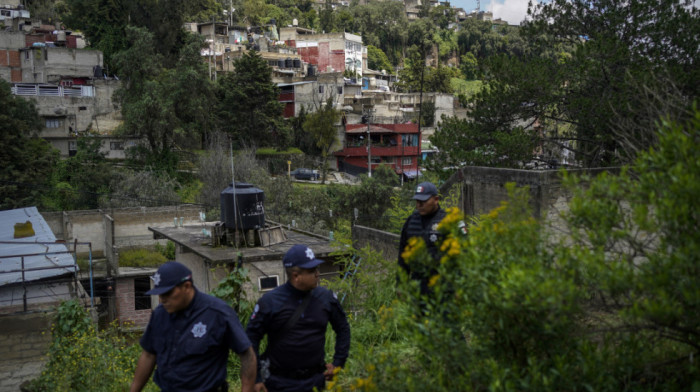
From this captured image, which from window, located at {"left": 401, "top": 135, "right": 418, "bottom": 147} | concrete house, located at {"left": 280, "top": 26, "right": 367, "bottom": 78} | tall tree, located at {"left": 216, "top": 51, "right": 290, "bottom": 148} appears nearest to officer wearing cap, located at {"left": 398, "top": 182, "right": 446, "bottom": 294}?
tall tree, located at {"left": 216, "top": 51, "right": 290, "bottom": 148}

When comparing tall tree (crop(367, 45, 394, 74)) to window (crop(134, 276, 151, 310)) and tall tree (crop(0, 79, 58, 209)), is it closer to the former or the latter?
tall tree (crop(0, 79, 58, 209))

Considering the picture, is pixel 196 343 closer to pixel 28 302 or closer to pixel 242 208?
pixel 242 208

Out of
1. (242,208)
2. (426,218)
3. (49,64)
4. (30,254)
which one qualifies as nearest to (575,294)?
(426,218)

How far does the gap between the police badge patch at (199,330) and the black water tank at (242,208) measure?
997 cm

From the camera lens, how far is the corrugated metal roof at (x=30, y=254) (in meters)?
14.5

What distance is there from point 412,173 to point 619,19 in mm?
28989

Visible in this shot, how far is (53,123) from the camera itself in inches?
1454

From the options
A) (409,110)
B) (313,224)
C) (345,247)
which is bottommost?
(313,224)

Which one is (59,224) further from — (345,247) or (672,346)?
(672,346)

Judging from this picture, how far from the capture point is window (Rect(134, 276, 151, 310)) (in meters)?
21.8

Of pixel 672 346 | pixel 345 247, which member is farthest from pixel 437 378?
pixel 345 247

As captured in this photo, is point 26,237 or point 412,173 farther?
point 412,173

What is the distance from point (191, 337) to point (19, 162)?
29166mm

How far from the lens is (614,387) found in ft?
10.3
